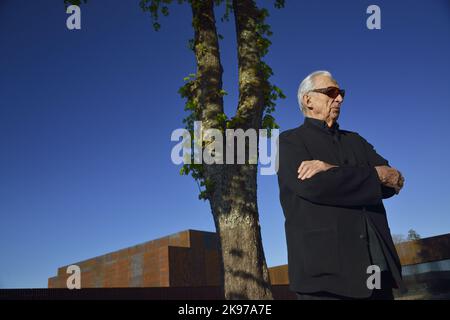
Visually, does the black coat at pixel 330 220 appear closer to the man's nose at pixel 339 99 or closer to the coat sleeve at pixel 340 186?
the coat sleeve at pixel 340 186

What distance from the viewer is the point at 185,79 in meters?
6.43

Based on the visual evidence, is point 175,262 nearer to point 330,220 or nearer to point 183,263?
point 183,263

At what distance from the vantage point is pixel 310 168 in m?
2.45

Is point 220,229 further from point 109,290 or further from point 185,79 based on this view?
Answer: point 109,290

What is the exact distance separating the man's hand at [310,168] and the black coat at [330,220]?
3cm

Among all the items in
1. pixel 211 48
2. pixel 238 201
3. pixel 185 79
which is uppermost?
pixel 211 48

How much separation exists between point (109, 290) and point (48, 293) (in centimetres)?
317

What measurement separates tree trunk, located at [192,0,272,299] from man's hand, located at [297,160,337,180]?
2962 millimetres

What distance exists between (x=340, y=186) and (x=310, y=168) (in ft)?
0.68

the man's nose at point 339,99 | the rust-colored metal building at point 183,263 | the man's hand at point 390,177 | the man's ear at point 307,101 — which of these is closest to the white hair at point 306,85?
the man's ear at point 307,101

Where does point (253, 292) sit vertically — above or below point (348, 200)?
below
